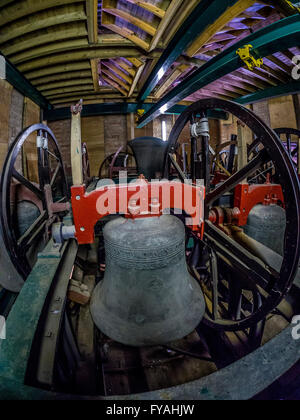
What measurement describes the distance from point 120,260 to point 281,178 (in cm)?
105

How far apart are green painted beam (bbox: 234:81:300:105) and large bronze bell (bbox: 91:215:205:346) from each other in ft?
19.3

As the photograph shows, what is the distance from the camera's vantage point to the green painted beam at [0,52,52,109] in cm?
382

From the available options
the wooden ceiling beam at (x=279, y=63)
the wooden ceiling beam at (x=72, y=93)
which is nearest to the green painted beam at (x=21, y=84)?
the wooden ceiling beam at (x=72, y=93)

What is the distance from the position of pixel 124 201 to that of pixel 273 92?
20.6ft

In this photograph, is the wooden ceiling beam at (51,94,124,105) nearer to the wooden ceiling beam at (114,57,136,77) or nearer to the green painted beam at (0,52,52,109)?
the green painted beam at (0,52,52,109)

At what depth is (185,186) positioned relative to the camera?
1.22 m

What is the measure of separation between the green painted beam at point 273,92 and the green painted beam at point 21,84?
19.9 ft

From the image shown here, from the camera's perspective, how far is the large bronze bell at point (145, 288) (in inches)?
46.0

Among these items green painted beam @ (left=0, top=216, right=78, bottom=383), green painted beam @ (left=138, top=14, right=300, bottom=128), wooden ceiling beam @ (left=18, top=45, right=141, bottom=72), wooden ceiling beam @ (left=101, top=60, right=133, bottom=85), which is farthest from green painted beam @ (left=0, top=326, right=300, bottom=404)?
wooden ceiling beam @ (left=101, top=60, right=133, bottom=85)

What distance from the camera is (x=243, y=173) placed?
129 centimetres

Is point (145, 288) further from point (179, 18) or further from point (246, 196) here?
point (179, 18)

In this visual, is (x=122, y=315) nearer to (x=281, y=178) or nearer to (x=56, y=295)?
(x=56, y=295)

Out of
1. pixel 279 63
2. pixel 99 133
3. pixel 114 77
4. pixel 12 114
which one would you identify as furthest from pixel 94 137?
pixel 279 63

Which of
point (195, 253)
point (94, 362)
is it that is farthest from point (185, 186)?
point (94, 362)
